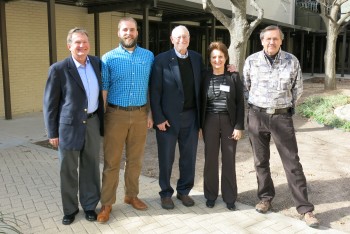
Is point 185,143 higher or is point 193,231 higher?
point 185,143

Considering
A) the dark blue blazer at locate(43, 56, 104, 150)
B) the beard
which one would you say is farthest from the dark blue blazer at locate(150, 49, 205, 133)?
the dark blue blazer at locate(43, 56, 104, 150)

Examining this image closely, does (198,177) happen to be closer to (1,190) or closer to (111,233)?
(111,233)

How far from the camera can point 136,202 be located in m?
4.11

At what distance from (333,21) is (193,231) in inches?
526

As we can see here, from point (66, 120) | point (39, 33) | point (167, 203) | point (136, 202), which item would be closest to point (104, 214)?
point (136, 202)

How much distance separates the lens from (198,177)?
17.3 ft

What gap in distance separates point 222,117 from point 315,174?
216cm

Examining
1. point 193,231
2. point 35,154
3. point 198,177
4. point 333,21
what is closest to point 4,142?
point 35,154

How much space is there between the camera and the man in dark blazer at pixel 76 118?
11.5 feet

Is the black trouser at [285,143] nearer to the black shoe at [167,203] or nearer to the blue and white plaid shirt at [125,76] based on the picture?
the black shoe at [167,203]

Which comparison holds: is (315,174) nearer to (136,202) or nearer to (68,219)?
(136,202)

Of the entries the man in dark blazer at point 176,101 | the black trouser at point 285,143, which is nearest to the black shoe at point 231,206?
the man in dark blazer at point 176,101

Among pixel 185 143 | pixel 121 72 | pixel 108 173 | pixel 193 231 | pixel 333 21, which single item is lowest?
pixel 193 231

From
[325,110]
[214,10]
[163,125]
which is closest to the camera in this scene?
[163,125]
